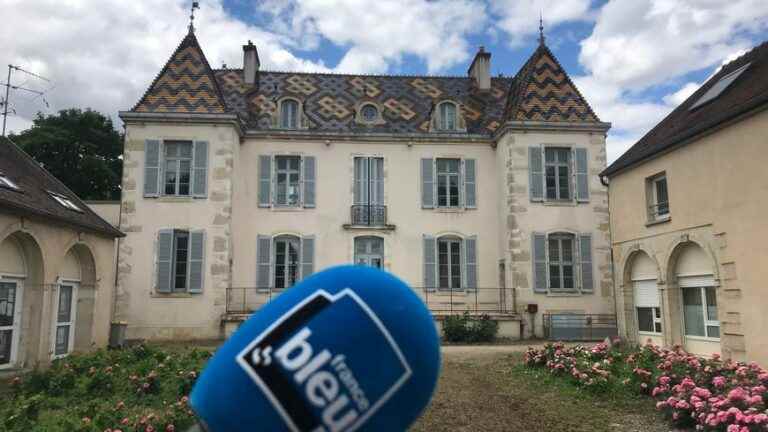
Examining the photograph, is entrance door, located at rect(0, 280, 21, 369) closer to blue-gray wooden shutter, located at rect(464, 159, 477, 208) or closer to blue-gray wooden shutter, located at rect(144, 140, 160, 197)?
blue-gray wooden shutter, located at rect(144, 140, 160, 197)

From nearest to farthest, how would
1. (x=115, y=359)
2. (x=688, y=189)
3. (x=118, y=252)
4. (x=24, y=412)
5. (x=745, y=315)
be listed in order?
(x=24, y=412) → (x=115, y=359) → (x=745, y=315) → (x=688, y=189) → (x=118, y=252)

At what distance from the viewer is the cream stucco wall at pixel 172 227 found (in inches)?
600

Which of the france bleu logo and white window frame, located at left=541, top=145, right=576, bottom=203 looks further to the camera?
white window frame, located at left=541, top=145, right=576, bottom=203

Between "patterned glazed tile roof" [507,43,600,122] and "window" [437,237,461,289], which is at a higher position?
"patterned glazed tile roof" [507,43,600,122]

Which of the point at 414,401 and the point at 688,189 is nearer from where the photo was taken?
the point at 414,401

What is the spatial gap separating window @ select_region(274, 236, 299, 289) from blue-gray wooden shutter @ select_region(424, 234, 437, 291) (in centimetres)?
367

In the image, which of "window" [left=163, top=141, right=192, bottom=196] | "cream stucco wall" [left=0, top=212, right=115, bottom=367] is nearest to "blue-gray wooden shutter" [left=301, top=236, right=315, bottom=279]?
"window" [left=163, top=141, right=192, bottom=196]

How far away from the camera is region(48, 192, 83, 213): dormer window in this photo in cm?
1091

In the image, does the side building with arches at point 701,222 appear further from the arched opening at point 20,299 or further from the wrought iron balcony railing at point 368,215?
the arched opening at point 20,299

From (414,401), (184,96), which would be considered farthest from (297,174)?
(414,401)

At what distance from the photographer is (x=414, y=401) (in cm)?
162

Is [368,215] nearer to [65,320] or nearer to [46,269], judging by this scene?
[65,320]

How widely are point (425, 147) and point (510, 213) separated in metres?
3.21

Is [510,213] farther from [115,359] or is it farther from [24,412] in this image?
[24,412]
